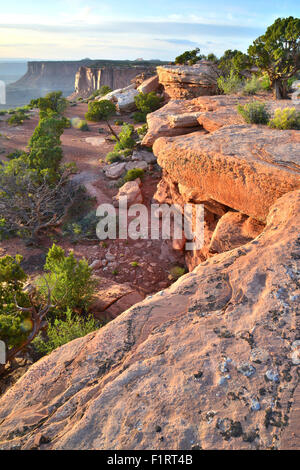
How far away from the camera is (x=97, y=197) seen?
49.4ft

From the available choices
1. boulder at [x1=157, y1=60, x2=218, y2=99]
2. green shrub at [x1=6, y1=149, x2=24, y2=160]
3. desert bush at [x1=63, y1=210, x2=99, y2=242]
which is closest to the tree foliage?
boulder at [x1=157, y1=60, x2=218, y2=99]

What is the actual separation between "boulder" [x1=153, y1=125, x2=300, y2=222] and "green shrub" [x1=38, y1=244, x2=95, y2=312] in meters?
4.33

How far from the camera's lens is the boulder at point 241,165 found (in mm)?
6172

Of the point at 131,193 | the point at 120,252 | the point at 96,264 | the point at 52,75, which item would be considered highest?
the point at 52,75

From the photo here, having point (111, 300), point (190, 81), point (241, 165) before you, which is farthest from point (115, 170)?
point (241, 165)

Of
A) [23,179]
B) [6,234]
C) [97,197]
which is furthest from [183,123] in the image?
[6,234]

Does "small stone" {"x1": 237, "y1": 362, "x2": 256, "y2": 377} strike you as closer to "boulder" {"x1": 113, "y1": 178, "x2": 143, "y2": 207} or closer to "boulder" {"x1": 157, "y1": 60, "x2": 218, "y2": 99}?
"boulder" {"x1": 113, "y1": 178, "x2": 143, "y2": 207}

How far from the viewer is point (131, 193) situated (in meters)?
13.9

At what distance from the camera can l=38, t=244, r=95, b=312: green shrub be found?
8227 mm

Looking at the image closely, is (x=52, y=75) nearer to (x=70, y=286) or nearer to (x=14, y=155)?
(x=14, y=155)

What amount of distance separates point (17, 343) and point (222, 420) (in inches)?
199

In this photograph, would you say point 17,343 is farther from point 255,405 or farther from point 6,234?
point 6,234

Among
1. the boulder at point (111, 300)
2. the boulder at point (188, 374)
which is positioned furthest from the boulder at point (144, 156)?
the boulder at point (188, 374)

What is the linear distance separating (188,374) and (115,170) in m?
15.2
